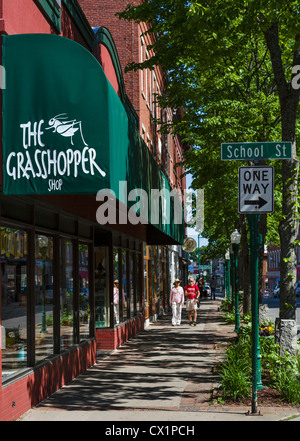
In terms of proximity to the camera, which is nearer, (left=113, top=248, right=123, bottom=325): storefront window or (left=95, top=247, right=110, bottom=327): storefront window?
(left=95, top=247, right=110, bottom=327): storefront window

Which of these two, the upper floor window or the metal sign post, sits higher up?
the upper floor window

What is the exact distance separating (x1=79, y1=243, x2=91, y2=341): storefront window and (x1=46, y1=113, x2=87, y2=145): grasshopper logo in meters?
5.93

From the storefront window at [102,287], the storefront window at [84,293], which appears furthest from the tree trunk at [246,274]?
the storefront window at [84,293]

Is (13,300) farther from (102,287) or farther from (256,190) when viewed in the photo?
(102,287)

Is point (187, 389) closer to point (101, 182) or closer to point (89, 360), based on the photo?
point (89, 360)

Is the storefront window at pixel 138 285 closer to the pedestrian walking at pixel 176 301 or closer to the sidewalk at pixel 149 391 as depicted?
the pedestrian walking at pixel 176 301

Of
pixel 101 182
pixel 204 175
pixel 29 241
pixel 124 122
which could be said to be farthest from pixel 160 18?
pixel 204 175

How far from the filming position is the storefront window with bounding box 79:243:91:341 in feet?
44.5

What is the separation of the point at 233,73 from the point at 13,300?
1311 centimetres

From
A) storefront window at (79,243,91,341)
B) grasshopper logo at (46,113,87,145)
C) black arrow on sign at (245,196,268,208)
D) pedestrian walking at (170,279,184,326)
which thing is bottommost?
pedestrian walking at (170,279,184,326)

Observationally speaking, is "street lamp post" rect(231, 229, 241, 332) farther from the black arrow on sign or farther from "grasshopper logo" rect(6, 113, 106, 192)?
"grasshopper logo" rect(6, 113, 106, 192)

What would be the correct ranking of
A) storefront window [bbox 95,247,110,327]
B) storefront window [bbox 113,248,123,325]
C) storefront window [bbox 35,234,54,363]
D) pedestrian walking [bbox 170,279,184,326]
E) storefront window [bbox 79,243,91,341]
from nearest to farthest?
storefront window [bbox 35,234,54,363] < storefront window [bbox 79,243,91,341] < storefront window [bbox 95,247,110,327] < storefront window [bbox 113,248,123,325] < pedestrian walking [bbox 170,279,184,326]

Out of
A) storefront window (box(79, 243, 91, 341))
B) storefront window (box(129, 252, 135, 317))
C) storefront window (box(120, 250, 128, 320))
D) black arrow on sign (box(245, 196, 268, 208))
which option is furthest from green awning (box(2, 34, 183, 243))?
storefront window (box(129, 252, 135, 317))

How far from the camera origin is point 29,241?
32.8 ft
